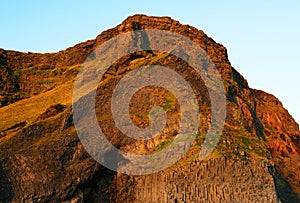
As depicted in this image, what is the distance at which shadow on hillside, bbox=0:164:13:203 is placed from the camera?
4750 cm

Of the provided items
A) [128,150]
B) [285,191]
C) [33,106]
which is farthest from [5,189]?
[285,191]

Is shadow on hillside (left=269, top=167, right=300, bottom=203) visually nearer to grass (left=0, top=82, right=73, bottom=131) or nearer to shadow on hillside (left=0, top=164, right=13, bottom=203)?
grass (left=0, top=82, right=73, bottom=131)

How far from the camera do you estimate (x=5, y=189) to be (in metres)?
48.0

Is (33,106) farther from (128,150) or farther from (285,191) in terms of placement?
(285,191)

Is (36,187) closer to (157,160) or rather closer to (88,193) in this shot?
(88,193)

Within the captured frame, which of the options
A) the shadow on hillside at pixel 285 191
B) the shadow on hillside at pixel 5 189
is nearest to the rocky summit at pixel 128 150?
the shadow on hillside at pixel 5 189

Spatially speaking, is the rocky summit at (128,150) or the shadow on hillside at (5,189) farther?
the rocky summit at (128,150)

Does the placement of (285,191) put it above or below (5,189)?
above

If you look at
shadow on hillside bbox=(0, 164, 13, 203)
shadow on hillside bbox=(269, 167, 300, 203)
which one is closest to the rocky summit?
shadow on hillside bbox=(0, 164, 13, 203)

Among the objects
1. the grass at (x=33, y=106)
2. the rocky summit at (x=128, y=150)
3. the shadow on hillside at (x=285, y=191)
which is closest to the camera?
the rocky summit at (x=128, y=150)

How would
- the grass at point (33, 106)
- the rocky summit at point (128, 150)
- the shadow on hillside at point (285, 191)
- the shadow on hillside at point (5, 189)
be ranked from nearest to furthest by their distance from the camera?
the shadow on hillside at point (5, 189) < the rocky summit at point (128, 150) < the grass at point (33, 106) < the shadow on hillside at point (285, 191)

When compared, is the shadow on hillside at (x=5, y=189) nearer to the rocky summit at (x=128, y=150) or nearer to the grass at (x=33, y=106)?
the rocky summit at (x=128, y=150)

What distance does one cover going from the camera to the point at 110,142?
53594 mm

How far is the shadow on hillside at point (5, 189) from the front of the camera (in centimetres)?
4750
